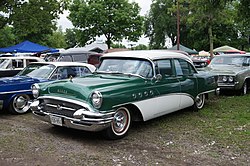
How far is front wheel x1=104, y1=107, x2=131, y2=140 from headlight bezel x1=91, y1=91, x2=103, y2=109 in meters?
0.50

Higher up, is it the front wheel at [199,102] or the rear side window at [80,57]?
the rear side window at [80,57]

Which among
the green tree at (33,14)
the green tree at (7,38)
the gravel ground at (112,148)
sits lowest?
the gravel ground at (112,148)

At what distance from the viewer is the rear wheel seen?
300 inches

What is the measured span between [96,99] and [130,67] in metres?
1.56

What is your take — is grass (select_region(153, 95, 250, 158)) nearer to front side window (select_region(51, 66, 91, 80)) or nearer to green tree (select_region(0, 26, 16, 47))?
front side window (select_region(51, 66, 91, 80))

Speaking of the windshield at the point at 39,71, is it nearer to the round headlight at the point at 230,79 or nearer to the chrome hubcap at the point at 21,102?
the chrome hubcap at the point at 21,102

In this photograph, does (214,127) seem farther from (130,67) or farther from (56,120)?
(56,120)

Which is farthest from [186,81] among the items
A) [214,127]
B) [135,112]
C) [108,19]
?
[108,19]

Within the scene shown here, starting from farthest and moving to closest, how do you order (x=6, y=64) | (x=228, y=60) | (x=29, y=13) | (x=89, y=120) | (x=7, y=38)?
(x=7, y=38) → (x=29, y=13) → (x=6, y=64) → (x=228, y=60) → (x=89, y=120)

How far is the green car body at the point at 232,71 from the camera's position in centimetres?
1016

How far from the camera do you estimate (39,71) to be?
27.9ft

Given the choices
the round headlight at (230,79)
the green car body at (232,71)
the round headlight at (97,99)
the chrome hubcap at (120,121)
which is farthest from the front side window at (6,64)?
the round headlight at (230,79)

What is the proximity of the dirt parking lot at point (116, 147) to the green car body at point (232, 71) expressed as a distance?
407 cm

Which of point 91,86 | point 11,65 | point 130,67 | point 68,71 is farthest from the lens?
point 11,65
